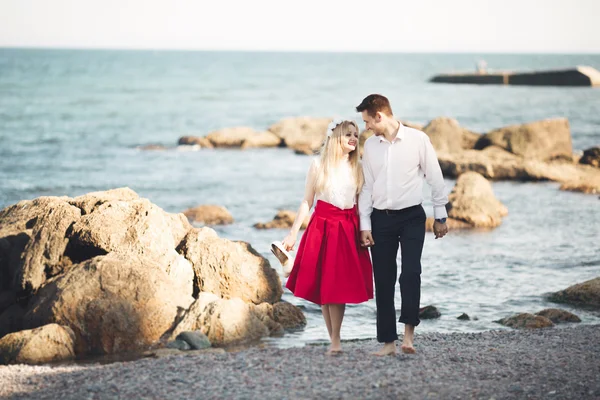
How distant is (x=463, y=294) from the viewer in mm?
12844

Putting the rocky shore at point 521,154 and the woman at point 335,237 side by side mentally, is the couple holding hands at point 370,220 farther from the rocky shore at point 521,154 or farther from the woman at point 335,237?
the rocky shore at point 521,154

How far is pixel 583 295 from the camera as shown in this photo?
11.9m

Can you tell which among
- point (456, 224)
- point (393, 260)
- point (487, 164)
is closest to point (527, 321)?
point (393, 260)

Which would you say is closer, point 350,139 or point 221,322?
point 350,139

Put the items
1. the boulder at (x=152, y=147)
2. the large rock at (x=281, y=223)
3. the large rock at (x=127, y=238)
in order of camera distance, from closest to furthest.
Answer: the large rock at (x=127, y=238) < the large rock at (x=281, y=223) < the boulder at (x=152, y=147)

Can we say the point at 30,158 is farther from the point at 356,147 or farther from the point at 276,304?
the point at 356,147

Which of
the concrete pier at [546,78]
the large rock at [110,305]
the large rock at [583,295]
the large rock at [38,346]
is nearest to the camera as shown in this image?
the large rock at [38,346]

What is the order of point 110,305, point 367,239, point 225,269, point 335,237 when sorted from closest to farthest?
point 367,239, point 335,237, point 110,305, point 225,269

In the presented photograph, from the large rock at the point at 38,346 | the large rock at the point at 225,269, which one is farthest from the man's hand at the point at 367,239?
the large rock at the point at 225,269

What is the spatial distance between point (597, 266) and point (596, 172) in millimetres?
12156

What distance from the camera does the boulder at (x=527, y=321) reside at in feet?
34.1

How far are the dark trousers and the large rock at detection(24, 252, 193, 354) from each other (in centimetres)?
338

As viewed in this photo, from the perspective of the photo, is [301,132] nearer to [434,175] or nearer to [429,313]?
[429,313]

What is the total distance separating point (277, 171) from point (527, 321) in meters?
19.1
